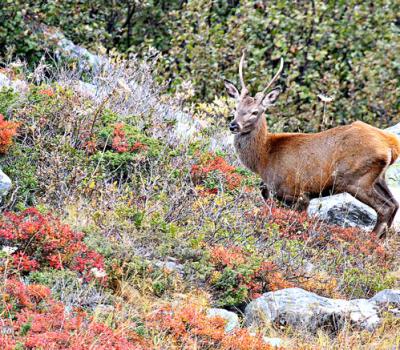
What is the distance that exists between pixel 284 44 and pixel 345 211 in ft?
19.5

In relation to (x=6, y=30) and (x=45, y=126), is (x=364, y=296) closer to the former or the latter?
(x=45, y=126)

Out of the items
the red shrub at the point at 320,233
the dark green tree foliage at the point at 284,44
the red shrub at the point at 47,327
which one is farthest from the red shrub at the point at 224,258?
the dark green tree foliage at the point at 284,44

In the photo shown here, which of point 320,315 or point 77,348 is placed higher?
point 77,348

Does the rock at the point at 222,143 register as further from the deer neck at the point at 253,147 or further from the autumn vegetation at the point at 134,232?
the deer neck at the point at 253,147

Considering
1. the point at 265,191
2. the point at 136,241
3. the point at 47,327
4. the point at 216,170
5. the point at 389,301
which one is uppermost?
the point at 47,327

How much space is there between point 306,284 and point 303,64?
916 cm

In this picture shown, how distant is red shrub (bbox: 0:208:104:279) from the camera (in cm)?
652

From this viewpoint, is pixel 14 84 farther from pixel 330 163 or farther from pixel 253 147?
pixel 330 163

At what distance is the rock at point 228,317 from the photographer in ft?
20.4

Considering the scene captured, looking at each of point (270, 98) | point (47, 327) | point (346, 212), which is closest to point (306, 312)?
point (47, 327)

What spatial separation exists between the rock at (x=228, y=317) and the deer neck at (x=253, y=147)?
3.86m

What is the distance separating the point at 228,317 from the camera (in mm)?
6438

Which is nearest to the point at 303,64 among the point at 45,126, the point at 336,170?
the point at 336,170

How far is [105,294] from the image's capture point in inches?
246
